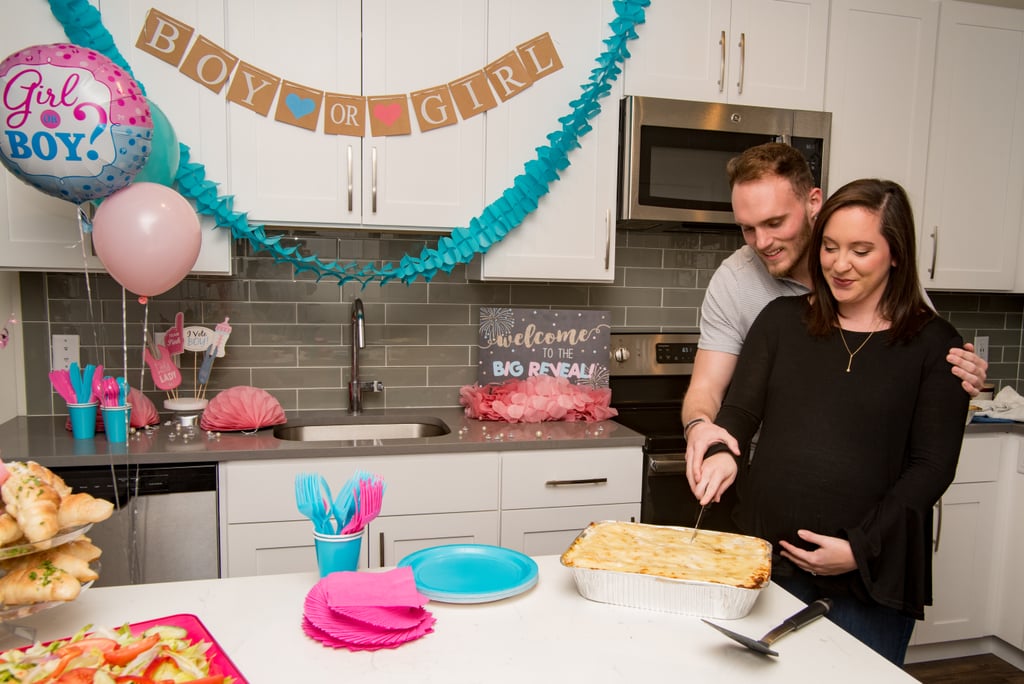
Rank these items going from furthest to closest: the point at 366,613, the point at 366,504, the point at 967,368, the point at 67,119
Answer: the point at 67,119, the point at 967,368, the point at 366,504, the point at 366,613

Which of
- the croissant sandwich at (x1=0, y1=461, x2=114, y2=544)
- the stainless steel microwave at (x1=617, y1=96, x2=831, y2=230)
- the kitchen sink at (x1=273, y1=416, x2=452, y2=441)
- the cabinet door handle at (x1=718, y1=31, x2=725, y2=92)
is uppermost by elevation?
the cabinet door handle at (x1=718, y1=31, x2=725, y2=92)

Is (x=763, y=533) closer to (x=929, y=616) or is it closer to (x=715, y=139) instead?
(x=715, y=139)

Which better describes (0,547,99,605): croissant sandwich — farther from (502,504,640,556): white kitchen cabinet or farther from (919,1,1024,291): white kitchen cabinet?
(919,1,1024,291): white kitchen cabinet

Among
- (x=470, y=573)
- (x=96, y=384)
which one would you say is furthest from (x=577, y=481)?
(x=96, y=384)

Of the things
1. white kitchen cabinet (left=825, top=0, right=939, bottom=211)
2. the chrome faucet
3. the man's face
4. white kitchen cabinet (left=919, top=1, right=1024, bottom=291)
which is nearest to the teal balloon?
the chrome faucet

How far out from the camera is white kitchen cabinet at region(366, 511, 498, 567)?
6.98 ft

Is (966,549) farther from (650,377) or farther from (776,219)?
(776,219)

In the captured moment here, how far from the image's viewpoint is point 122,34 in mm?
2102

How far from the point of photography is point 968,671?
2.69m

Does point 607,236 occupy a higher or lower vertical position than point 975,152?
lower

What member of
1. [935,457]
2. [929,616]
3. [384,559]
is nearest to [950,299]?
[929,616]

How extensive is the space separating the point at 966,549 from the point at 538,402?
5.67 feet

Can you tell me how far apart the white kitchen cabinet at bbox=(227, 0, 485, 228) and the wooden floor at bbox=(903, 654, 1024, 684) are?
2.37 metres

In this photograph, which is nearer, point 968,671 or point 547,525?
point 547,525
